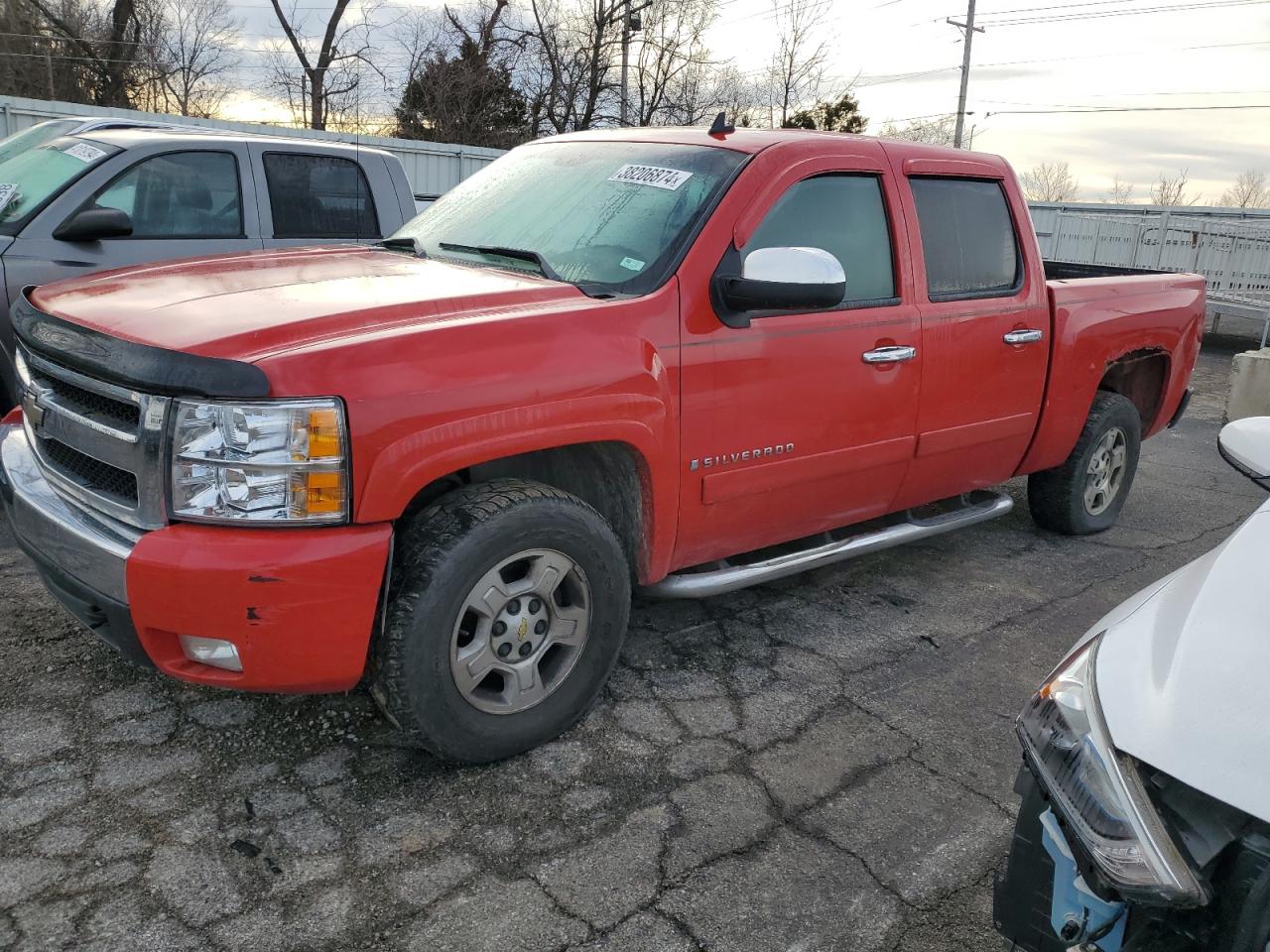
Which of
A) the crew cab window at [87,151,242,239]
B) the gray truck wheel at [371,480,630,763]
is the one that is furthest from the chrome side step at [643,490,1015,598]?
the crew cab window at [87,151,242,239]

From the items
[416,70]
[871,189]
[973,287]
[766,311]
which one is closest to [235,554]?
[766,311]

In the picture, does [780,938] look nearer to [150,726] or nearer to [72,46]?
[150,726]

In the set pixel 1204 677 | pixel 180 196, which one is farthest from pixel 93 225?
pixel 1204 677

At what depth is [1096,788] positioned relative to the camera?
1.61 metres

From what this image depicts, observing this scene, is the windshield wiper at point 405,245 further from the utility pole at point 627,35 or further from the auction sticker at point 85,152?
the utility pole at point 627,35

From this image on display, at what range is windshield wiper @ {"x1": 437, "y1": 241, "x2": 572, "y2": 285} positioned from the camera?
3.25 metres

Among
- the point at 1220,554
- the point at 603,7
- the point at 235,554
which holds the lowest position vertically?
the point at 235,554

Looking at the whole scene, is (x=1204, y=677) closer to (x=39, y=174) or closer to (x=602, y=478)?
(x=602, y=478)

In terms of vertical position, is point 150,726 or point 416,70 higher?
point 416,70

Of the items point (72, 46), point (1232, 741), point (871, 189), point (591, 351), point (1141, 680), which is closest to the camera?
point (1232, 741)

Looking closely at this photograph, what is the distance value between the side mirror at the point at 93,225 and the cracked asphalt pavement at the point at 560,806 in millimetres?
1799

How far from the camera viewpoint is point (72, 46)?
26.7m

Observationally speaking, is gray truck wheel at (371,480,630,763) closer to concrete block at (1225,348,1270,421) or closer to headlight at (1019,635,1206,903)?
headlight at (1019,635,1206,903)

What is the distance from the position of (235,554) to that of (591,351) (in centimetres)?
109
